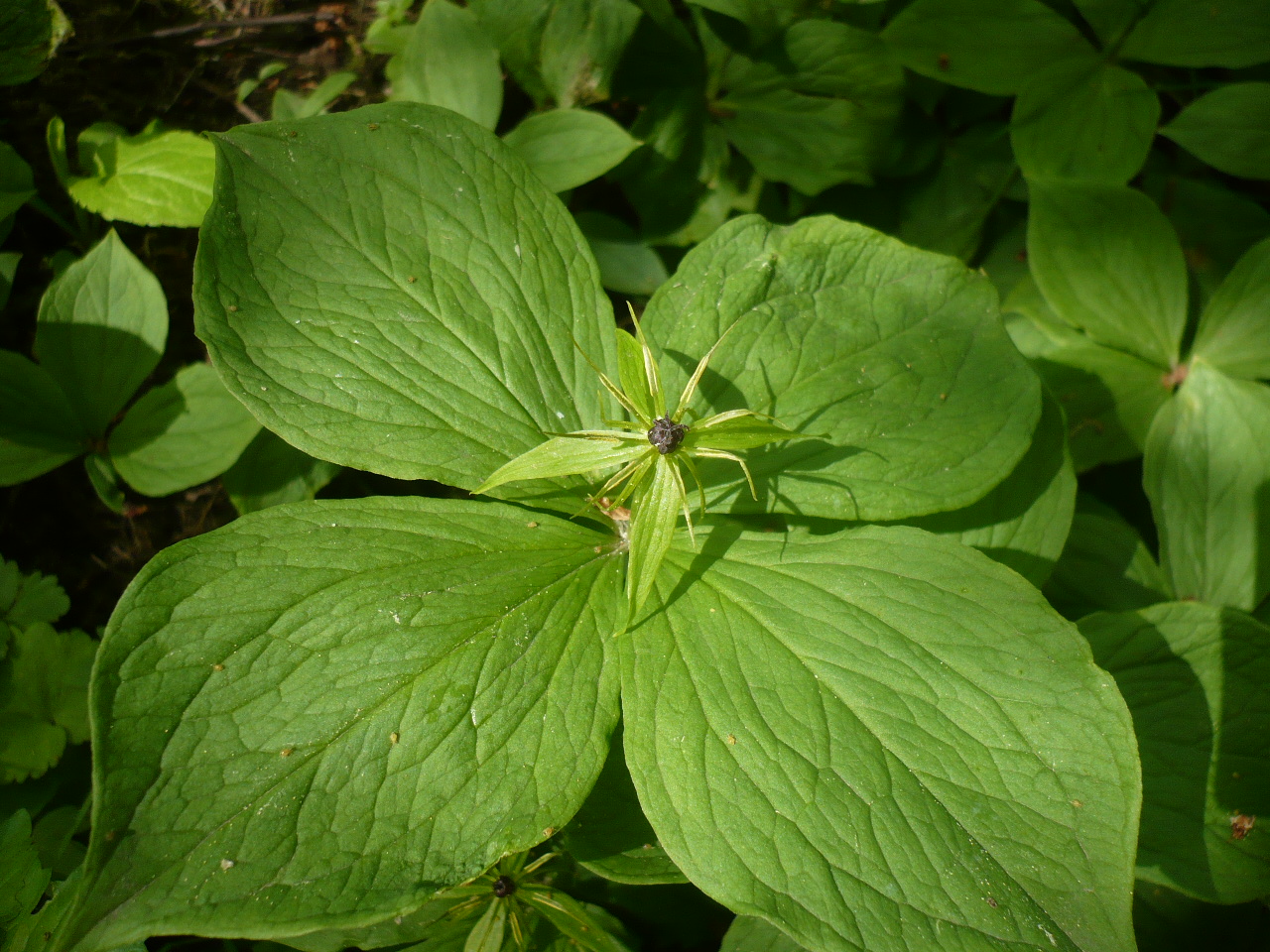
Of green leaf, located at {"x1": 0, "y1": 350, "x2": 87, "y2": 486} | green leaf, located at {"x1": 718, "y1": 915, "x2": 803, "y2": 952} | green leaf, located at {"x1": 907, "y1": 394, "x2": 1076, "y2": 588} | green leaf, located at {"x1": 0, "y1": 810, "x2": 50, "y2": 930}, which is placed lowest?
green leaf, located at {"x1": 718, "y1": 915, "x2": 803, "y2": 952}

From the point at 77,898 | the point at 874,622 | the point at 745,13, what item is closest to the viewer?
the point at 77,898

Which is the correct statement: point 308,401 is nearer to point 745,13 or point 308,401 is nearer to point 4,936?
point 4,936

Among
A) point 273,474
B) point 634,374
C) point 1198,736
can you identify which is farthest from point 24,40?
point 1198,736

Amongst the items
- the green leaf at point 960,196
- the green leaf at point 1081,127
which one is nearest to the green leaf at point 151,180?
the green leaf at point 960,196

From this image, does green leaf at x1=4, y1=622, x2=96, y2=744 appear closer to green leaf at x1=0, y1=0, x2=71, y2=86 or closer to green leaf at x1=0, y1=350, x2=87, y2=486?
green leaf at x1=0, y1=350, x2=87, y2=486

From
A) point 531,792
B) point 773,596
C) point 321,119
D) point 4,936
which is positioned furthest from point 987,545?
point 4,936

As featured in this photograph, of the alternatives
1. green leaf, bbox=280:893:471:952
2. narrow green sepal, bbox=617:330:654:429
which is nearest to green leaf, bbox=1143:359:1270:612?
narrow green sepal, bbox=617:330:654:429

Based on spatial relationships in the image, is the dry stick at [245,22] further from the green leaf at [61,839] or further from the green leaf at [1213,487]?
the green leaf at [1213,487]

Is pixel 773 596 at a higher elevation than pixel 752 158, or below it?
below
